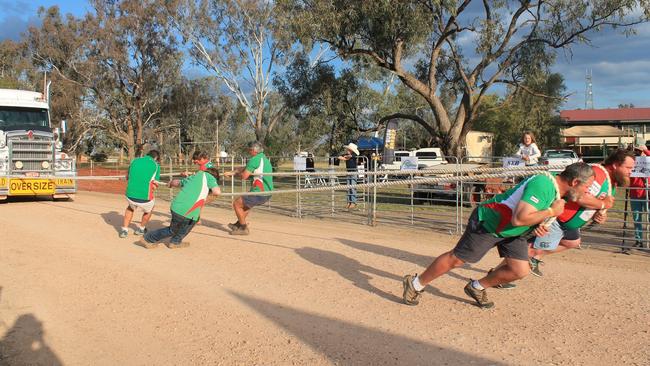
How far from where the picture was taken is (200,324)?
4988 mm

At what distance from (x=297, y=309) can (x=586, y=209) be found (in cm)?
317

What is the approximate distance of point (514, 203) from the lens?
4746mm

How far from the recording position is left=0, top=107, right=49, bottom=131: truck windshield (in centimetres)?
1620

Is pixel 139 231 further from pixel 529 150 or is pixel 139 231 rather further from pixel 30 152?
pixel 30 152

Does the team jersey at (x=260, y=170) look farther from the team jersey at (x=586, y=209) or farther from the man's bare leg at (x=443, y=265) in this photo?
the team jersey at (x=586, y=209)

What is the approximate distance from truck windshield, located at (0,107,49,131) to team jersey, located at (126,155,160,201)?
8980 mm

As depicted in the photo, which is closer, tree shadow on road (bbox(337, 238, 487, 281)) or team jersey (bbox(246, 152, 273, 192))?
tree shadow on road (bbox(337, 238, 487, 281))

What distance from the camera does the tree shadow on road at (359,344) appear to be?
4129mm

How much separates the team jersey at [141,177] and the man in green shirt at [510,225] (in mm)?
6053

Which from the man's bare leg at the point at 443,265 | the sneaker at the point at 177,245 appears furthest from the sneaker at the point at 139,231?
the man's bare leg at the point at 443,265

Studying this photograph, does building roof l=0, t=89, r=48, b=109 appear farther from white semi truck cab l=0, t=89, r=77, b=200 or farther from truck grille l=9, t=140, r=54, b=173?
truck grille l=9, t=140, r=54, b=173

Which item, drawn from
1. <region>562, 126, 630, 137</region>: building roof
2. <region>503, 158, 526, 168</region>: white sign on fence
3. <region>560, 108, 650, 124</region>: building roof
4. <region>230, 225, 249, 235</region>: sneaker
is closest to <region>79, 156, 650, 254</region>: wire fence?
<region>503, 158, 526, 168</region>: white sign on fence

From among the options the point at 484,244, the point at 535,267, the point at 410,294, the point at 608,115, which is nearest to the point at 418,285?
the point at 410,294

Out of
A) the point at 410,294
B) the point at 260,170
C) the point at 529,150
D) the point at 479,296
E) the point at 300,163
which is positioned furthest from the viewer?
the point at 300,163
